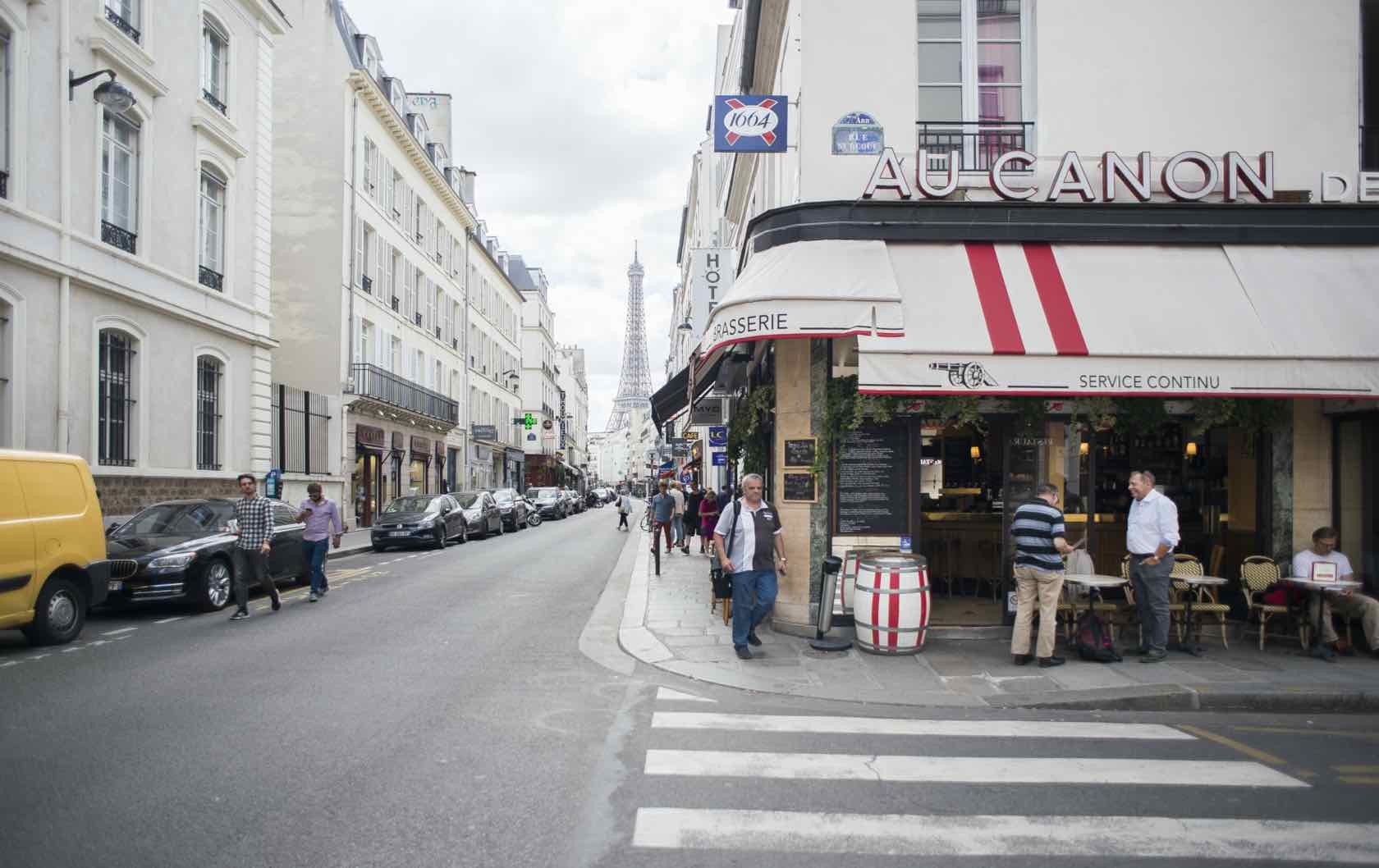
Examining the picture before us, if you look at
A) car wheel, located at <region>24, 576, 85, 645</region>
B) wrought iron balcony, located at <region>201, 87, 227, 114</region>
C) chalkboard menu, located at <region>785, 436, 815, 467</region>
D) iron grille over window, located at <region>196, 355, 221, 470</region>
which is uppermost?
wrought iron balcony, located at <region>201, 87, 227, 114</region>

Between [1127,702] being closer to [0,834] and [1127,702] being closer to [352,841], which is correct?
[352,841]

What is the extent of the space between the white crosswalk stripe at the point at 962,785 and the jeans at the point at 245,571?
6.69 metres

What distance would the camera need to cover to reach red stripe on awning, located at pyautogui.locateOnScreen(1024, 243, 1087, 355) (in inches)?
332

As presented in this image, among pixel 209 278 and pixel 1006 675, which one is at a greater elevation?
pixel 209 278

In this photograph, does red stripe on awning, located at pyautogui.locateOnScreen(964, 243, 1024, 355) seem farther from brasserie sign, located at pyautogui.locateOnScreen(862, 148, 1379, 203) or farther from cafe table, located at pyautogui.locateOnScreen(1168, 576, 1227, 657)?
cafe table, located at pyautogui.locateOnScreen(1168, 576, 1227, 657)

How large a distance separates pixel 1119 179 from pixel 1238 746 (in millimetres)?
6026

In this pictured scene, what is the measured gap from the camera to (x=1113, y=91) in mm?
9711

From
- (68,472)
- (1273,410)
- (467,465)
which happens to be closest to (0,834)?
(68,472)

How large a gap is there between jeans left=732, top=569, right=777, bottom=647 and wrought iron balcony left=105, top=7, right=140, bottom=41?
1559 centimetres

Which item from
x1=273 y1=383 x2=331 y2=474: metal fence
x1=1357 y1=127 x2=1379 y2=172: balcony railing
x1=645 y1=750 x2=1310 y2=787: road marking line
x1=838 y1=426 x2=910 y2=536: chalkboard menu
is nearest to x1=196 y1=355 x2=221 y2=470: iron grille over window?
x1=273 y1=383 x2=331 y2=474: metal fence

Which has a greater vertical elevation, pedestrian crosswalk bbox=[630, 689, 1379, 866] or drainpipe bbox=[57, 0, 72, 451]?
drainpipe bbox=[57, 0, 72, 451]

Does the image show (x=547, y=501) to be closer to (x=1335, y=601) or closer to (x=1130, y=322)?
(x=1130, y=322)

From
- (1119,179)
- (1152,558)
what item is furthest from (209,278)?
(1152,558)

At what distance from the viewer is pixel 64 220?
14.5 m
